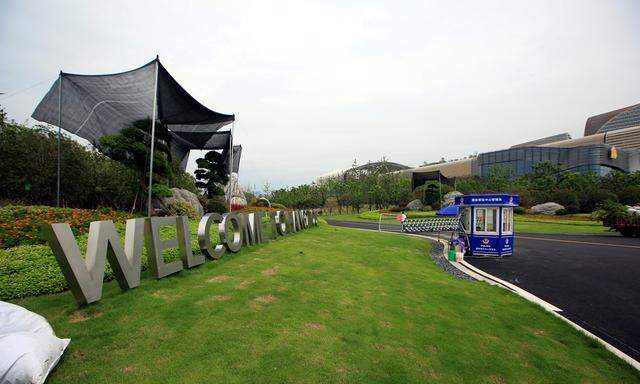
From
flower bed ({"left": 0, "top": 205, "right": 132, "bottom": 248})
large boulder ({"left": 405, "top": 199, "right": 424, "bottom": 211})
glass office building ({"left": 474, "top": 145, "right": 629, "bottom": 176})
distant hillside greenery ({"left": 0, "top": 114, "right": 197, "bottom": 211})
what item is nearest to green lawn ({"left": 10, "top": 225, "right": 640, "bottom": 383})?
flower bed ({"left": 0, "top": 205, "right": 132, "bottom": 248})

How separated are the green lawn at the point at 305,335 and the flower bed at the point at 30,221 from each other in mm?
3846

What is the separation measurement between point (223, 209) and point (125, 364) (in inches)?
860

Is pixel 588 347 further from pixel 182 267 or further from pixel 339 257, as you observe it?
pixel 182 267

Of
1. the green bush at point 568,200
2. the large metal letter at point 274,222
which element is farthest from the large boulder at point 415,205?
the large metal letter at point 274,222

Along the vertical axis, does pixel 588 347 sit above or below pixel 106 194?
below

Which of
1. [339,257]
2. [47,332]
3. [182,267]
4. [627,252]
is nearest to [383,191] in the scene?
[627,252]

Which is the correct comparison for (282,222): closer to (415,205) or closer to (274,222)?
(274,222)

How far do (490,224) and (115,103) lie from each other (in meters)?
18.8

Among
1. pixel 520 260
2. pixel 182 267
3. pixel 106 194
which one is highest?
pixel 106 194

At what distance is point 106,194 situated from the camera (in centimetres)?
1944

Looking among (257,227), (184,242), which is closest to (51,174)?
(257,227)

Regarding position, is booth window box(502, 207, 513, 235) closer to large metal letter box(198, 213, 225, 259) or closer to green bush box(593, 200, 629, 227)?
large metal letter box(198, 213, 225, 259)

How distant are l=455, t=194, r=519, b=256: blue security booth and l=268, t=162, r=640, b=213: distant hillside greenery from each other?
33675 mm

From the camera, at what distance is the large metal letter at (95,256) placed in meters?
4.83
